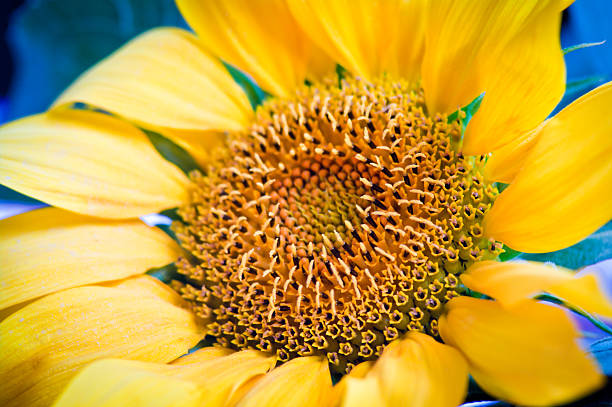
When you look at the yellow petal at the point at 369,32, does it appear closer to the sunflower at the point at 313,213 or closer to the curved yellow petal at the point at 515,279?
the sunflower at the point at 313,213

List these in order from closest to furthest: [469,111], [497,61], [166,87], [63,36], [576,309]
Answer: [576,309] < [497,61] < [469,111] < [166,87] < [63,36]

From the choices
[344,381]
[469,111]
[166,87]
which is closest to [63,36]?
[166,87]

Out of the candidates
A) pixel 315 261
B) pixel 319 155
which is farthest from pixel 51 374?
pixel 319 155

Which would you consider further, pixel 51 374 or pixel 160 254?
pixel 160 254

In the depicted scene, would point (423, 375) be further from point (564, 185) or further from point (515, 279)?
point (564, 185)

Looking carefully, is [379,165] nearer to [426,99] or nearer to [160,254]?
[426,99]

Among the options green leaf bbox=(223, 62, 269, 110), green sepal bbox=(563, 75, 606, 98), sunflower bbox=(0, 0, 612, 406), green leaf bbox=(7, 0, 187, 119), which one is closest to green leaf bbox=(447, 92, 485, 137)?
sunflower bbox=(0, 0, 612, 406)
